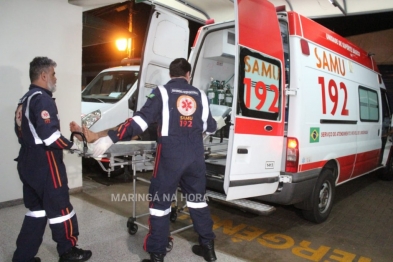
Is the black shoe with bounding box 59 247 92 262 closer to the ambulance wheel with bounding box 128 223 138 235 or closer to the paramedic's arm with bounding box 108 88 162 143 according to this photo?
the ambulance wheel with bounding box 128 223 138 235

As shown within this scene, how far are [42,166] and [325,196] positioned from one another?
3.38 meters

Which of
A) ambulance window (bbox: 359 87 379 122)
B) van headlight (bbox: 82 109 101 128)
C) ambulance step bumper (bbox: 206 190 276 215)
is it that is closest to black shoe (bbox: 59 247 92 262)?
ambulance step bumper (bbox: 206 190 276 215)

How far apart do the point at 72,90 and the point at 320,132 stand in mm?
3588

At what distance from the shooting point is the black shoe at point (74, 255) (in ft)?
8.64

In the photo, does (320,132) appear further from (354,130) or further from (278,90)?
(354,130)

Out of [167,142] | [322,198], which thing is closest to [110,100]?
[167,142]

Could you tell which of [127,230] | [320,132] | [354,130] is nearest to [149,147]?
[127,230]

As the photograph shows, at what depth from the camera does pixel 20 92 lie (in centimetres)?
403

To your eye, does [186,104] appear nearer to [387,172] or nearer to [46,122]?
[46,122]

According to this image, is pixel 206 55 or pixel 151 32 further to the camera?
pixel 206 55

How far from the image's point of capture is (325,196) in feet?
13.1

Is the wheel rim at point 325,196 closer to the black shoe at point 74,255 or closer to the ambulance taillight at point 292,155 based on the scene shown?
the ambulance taillight at point 292,155

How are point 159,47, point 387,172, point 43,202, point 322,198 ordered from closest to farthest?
point 43,202
point 322,198
point 159,47
point 387,172

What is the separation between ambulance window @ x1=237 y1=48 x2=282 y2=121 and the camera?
2.86 metres
